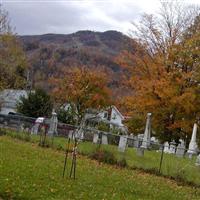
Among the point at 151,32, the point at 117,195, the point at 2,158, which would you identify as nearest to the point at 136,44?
the point at 151,32

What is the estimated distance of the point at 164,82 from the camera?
39750 mm

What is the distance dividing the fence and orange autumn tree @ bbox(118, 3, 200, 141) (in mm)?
3779

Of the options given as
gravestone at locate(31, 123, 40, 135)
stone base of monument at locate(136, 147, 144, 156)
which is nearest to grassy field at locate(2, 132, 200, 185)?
stone base of monument at locate(136, 147, 144, 156)

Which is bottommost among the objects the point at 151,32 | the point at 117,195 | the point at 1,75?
the point at 117,195

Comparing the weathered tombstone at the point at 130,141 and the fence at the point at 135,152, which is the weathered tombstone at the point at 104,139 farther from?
the weathered tombstone at the point at 130,141

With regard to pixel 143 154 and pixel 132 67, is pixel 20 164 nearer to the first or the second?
pixel 143 154

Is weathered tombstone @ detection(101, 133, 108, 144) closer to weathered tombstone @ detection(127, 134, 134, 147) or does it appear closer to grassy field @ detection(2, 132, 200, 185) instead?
grassy field @ detection(2, 132, 200, 185)

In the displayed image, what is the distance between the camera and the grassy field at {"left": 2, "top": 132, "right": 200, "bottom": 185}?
24703mm

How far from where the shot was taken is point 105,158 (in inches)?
1096

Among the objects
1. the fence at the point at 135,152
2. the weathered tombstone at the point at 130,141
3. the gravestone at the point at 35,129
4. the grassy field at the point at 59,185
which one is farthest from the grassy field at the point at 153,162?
the grassy field at the point at 59,185

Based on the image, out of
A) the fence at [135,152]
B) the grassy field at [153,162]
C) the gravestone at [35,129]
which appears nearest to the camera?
the grassy field at [153,162]

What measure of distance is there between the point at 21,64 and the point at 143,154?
20045mm

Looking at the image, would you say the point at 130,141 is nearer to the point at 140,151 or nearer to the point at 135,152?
the point at 135,152

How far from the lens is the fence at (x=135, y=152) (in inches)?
1000
